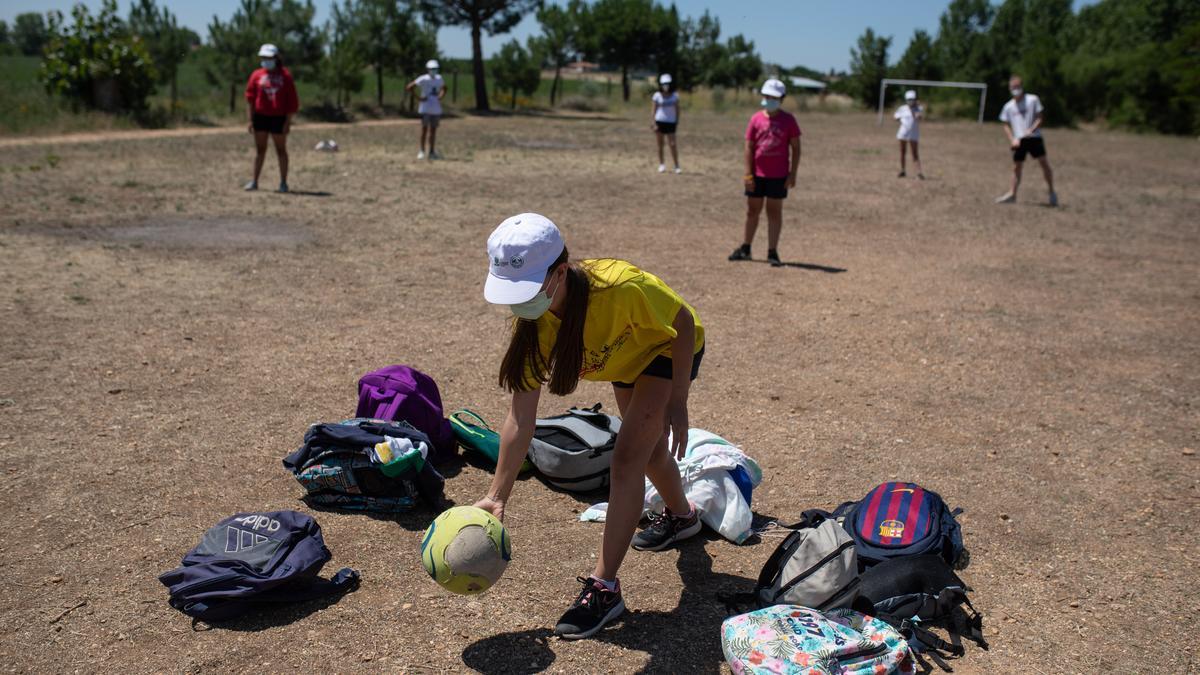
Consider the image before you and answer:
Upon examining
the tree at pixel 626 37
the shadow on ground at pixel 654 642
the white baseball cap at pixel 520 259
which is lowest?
the shadow on ground at pixel 654 642

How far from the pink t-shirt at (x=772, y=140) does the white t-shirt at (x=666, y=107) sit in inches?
299

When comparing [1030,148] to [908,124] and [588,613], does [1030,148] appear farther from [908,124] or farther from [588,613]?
[588,613]

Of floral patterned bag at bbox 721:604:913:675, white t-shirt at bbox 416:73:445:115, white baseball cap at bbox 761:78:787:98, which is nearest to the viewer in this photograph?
floral patterned bag at bbox 721:604:913:675

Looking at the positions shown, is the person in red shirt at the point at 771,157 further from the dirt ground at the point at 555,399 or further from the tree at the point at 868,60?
the tree at the point at 868,60

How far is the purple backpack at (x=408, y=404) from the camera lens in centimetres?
511

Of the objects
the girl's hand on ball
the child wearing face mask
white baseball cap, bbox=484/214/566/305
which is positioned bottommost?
the girl's hand on ball

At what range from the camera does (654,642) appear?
363 cm

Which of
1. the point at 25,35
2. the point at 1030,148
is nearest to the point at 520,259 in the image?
the point at 1030,148

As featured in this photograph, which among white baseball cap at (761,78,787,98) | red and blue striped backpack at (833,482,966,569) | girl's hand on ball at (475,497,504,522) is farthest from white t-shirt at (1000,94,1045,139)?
girl's hand on ball at (475,497,504,522)

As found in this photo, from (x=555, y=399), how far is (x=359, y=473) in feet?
6.56

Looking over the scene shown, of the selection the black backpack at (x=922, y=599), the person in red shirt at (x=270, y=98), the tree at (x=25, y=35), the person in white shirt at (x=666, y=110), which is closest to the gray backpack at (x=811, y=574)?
the black backpack at (x=922, y=599)

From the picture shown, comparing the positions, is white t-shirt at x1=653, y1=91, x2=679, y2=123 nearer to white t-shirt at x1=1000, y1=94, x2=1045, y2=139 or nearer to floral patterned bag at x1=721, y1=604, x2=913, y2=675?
white t-shirt at x1=1000, y1=94, x2=1045, y2=139

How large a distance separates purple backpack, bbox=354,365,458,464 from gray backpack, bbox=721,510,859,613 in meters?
2.00

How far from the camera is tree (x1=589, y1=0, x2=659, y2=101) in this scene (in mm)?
63594
